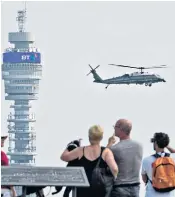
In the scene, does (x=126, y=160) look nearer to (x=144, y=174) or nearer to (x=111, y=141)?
(x=111, y=141)

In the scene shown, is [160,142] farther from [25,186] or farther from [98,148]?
[25,186]

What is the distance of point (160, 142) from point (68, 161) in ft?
4.34

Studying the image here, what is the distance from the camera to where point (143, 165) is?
681 inches

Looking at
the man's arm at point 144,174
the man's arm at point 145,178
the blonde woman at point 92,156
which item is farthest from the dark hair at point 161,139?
the blonde woman at point 92,156

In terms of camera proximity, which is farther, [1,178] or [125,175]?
[125,175]

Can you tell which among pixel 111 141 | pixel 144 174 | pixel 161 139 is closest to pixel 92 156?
pixel 111 141

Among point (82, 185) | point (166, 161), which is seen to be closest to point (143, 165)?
point (166, 161)

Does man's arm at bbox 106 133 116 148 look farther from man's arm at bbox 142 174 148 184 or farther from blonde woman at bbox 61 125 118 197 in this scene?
man's arm at bbox 142 174 148 184

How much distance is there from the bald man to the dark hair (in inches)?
18.5

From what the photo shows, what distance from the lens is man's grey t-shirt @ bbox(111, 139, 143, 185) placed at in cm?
→ 1756

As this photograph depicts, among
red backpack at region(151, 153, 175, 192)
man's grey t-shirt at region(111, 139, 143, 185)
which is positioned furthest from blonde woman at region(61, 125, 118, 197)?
red backpack at region(151, 153, 175, 192)

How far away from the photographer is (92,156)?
1723cm

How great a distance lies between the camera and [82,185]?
15727 mm

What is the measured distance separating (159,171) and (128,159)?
2.23 feet
